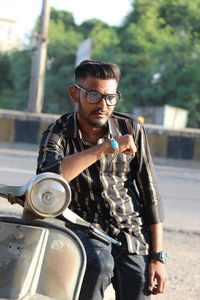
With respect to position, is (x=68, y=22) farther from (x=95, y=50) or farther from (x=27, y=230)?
(x=27, y=230)

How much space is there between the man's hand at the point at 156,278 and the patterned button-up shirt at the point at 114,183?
7 cm

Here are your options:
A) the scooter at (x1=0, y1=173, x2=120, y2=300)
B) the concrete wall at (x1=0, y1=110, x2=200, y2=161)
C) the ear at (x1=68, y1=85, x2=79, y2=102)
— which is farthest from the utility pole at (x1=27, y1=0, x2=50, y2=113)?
the scooter at (x1=0, y1=173, x2=120, y2=300)

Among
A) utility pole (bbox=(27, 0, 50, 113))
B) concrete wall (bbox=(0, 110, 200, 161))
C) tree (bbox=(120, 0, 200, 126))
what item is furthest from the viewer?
tree (bbox=(120, 0, 200, 126))

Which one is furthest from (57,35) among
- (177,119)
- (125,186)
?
(125,186)

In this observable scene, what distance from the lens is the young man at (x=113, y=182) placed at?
2318 millimetres

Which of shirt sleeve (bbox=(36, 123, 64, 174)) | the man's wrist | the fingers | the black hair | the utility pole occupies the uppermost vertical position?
the utility pole

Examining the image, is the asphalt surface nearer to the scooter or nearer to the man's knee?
the man's knee

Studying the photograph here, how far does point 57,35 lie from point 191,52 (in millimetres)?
7662

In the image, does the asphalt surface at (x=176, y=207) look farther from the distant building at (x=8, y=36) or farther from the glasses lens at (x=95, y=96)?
the distant building at (x=8, y=36)

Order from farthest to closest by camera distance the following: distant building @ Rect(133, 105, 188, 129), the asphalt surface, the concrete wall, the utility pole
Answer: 1. distant building @ Rect(133, 105, 188, 129)
2. the utility pole
3. the concrete wall
4. the asphalt surface

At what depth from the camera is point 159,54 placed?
23.9 m

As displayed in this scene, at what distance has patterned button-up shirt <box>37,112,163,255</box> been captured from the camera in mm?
2350

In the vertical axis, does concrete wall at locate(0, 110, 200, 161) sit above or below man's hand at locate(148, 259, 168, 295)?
above

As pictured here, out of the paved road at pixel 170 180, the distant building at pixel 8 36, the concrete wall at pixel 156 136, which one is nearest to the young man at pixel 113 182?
the paved road at pixel 170 180
